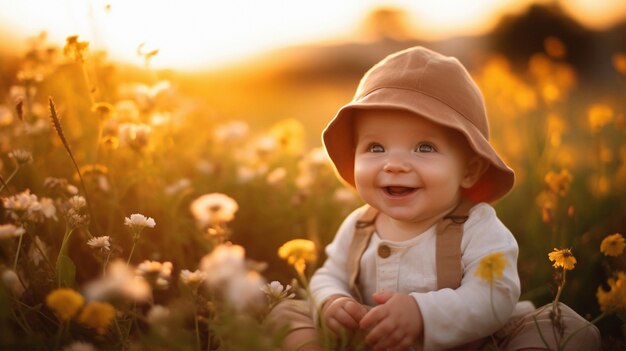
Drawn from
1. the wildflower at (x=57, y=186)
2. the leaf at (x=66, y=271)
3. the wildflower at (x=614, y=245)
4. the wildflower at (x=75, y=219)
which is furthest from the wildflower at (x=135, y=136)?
the wildflower at (x=614, y=245)

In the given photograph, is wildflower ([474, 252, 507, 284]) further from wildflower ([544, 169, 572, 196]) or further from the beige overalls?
wildflower ([544, 169, 572, 196])

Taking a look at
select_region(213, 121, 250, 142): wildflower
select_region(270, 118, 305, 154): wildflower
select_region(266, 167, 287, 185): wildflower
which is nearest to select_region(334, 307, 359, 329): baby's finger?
select_region(266, 167, 287, 185): wildflower

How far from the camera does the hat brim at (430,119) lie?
1.75 meters

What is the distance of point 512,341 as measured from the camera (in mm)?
1758

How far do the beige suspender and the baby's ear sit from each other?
0.06m

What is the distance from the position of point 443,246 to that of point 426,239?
6cm

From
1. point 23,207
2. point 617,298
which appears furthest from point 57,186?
point 617,298

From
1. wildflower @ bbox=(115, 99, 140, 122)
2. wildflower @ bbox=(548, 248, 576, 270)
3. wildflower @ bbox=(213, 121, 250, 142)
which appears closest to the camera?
wildflower @ bbox=(548, 248, 576, 270)

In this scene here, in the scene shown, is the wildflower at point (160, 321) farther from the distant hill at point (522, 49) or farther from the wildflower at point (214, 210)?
the distant hill at point (522, 49)

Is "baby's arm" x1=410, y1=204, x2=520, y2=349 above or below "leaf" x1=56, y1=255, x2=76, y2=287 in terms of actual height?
below

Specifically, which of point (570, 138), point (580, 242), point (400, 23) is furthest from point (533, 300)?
point (400, 23)

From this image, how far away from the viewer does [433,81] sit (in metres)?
1.83

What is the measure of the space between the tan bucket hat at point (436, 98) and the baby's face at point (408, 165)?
2.0 inches

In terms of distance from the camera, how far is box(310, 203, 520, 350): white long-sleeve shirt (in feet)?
5.48
